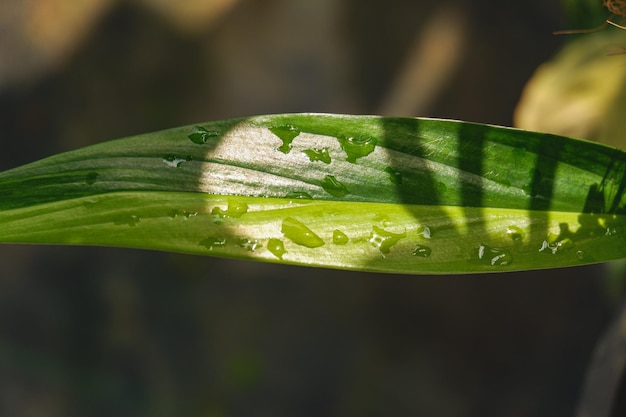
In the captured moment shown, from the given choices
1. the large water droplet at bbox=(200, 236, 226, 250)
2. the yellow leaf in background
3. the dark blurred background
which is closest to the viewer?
the large water droplet at bbox=(200, 236, 226, 250)

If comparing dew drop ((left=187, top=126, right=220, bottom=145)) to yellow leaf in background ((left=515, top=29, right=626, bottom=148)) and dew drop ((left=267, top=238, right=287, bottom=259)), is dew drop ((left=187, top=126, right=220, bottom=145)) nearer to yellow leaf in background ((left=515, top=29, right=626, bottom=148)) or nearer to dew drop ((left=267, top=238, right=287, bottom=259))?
dew drop ((left=267, top=238, right=287, bottom=259))

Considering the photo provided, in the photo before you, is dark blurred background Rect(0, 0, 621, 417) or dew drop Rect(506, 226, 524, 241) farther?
dark blurred background Rect(0, 0, 621, 417)

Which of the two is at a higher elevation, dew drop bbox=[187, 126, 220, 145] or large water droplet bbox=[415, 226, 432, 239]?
dew drop bbox=[187, 126, 220, 145]

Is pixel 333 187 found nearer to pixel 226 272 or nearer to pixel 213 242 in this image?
pixel 213 242

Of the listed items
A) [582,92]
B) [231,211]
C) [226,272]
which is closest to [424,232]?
[231,211]

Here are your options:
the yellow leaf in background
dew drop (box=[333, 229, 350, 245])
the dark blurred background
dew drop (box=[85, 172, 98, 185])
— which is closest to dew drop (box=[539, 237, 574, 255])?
dew drop (box=[333, 229, 350, 245])

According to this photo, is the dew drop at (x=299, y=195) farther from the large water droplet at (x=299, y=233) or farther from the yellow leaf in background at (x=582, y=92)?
the yellow leaf in background at (x=582, y=92)

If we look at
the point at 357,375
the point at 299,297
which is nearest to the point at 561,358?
the point at 357,375
